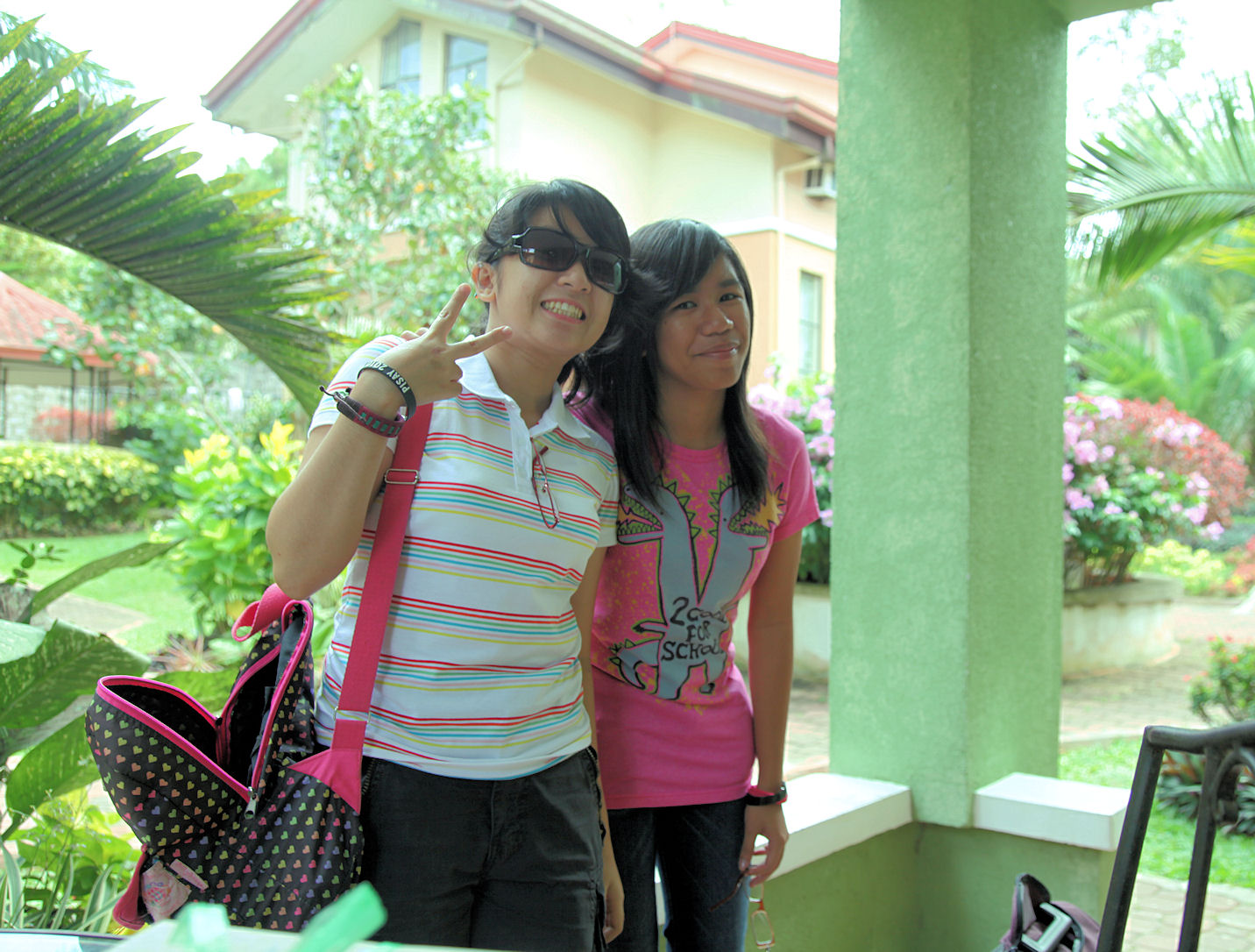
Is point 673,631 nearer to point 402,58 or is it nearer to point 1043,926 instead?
point 1043,926

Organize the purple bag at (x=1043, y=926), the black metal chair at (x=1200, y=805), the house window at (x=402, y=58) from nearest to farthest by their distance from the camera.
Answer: the black metal chair at (x=1200, y=805) < the purple bag at (x=1043, y=926) < the house window at (x=402, y=58)

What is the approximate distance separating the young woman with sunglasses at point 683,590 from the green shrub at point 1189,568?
12.9 metres

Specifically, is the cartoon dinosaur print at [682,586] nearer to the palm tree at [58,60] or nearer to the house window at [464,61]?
the palm tree at [58,60]

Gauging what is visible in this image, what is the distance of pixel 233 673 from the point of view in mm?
2174

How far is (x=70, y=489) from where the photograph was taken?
10852 mm

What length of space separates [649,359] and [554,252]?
39 centimetres

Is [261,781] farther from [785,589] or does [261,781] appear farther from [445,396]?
[785,589]

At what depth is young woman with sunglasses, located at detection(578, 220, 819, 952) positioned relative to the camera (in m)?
1.75

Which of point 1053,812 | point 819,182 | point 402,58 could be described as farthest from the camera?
point 819,182

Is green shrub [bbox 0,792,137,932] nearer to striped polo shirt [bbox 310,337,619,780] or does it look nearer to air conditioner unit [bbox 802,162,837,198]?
striped polo shirt [bbox 310,337,619,780]

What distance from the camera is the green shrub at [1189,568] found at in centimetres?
1366

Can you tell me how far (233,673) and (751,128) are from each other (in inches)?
393

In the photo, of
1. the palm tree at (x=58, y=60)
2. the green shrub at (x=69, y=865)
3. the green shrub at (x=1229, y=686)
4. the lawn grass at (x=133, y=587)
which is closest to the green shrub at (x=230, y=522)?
the lawn grass at (x=133, y=587)

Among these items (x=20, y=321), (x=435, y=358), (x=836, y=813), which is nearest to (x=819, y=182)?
(x=20, y=321)
